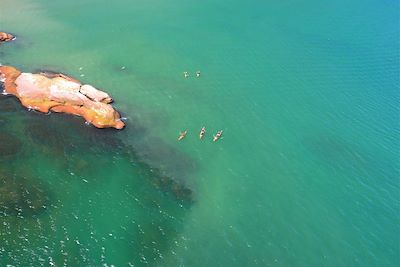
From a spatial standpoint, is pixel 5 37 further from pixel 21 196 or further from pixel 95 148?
pixel 21 196

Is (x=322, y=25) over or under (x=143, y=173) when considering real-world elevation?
over

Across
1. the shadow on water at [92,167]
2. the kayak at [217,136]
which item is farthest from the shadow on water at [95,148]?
the kayak at [217,136]

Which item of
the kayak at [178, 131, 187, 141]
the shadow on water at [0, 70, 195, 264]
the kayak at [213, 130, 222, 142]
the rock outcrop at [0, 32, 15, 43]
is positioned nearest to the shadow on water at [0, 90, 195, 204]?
the shadow on water at [0, 70, 195, 264]

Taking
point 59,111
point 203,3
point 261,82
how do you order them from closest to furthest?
point 59,111
point 261,82
point 203,3

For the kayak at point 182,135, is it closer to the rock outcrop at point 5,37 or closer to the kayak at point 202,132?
the kayak at point 202,132

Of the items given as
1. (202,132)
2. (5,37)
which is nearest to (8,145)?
(202,132)

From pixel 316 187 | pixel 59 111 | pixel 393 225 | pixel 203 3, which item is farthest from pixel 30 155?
pixel 203 3

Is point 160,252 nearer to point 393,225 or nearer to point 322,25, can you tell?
point 393,225

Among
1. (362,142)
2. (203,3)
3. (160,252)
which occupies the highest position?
(203,3)
